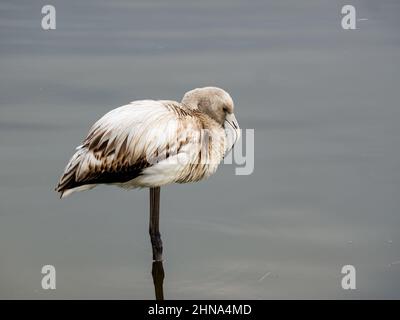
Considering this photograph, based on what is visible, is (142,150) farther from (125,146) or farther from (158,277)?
(158,277)

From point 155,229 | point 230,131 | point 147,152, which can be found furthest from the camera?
point 230,131

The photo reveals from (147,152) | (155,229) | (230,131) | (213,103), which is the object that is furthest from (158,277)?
(213,103)

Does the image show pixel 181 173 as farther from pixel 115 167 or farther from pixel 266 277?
pixel 266 277

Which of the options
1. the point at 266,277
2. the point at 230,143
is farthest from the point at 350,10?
the point at 266,277

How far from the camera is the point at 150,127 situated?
26.0 ft

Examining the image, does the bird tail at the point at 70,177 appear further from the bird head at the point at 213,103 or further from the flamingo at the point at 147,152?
the bird head at the point at 213,103

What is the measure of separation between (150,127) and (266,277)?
1.52 meters

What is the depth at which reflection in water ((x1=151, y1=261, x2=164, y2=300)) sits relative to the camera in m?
7.69

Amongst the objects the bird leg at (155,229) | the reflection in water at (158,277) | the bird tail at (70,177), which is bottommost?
the reflection in water at (158,277)

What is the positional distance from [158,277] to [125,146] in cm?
109

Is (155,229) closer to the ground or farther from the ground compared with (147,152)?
closer to the ground

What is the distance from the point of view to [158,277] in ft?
26.1

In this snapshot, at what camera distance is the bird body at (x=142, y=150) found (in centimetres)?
788

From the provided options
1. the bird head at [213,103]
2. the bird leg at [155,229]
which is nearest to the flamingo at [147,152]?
the bird leg at [155,229]
